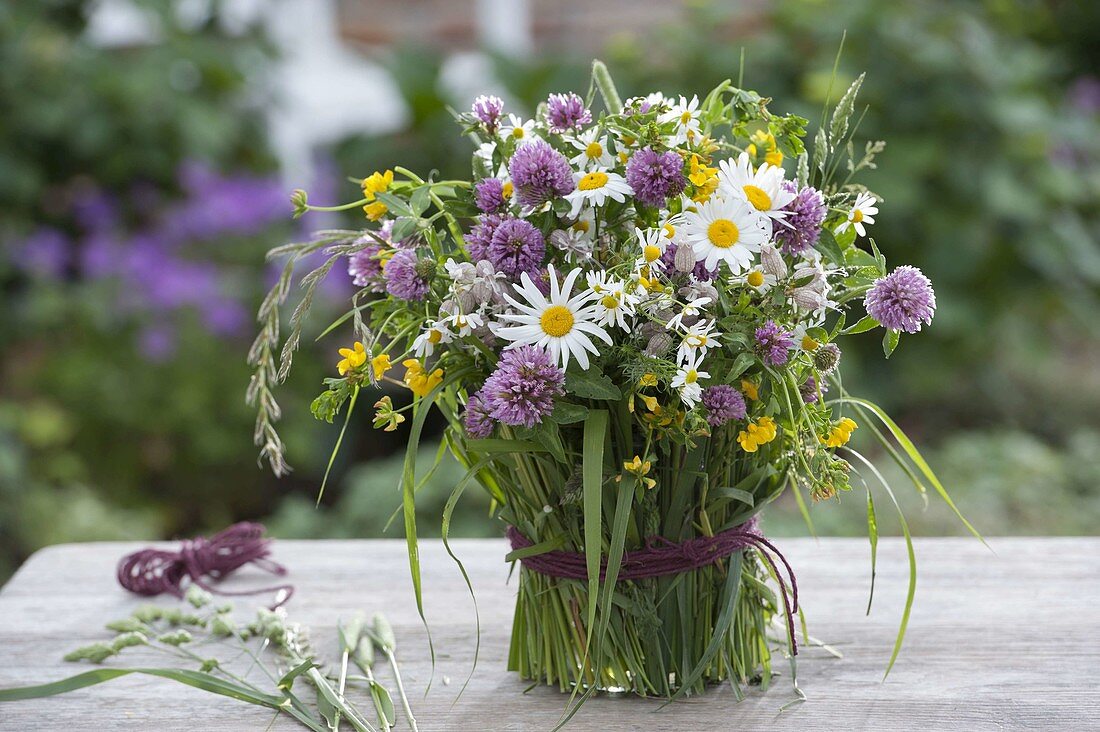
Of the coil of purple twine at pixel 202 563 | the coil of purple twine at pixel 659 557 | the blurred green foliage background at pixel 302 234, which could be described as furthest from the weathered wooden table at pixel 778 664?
the blurred green foliage background at pixel 302 234

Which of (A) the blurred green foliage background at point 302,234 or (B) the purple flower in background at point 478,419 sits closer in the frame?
(B) the purple flower in background at point 478,419

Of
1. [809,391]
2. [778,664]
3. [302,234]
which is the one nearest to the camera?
[809,391]

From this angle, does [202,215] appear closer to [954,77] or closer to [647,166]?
[954,77]

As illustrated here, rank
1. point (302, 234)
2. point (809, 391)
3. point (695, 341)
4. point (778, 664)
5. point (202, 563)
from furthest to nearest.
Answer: point (302, 234), point (202, 563), point (778, 664), point (809, 391), point (695, 341)

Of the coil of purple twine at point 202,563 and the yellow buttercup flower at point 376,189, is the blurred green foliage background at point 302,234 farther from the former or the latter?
the yellow buttercup flower at point 376,189

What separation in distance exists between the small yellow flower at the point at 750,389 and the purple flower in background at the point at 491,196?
239 millimetres

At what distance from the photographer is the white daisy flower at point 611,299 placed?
2.63 ft

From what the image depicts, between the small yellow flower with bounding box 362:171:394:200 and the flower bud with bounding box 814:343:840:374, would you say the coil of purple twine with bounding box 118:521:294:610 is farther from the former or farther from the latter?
the flower bud with bounding box 814:343:840:374

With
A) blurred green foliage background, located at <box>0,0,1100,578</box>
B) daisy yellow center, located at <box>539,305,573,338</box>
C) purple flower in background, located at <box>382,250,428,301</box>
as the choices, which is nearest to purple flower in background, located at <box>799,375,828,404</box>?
daisy yellow center, located at <box>539,305,573,338</box>

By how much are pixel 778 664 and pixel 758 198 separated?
0.47 metres

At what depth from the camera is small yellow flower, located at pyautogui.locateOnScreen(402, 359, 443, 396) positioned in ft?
2.89

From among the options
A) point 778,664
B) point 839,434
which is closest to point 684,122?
point 839,434

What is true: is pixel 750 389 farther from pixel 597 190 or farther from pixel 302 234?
pixel 302 234

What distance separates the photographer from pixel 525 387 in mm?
800
